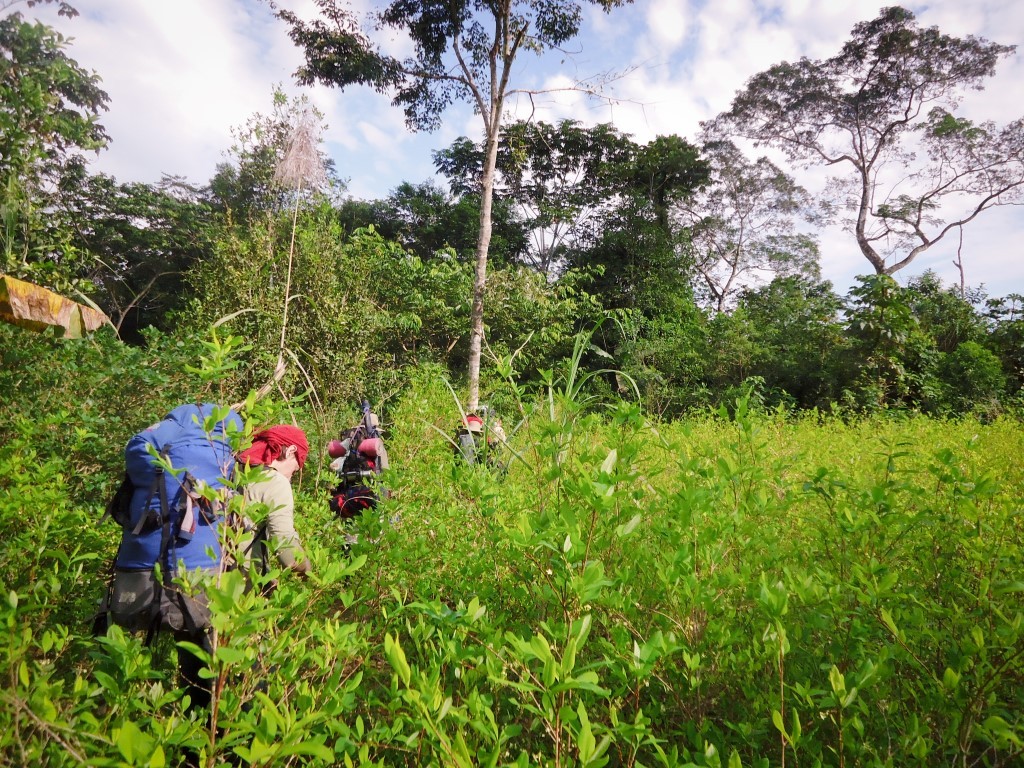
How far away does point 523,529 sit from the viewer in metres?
1.19

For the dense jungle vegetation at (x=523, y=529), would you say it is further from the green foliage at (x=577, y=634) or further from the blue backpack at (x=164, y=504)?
the blue backpack at (x=164, y=504)

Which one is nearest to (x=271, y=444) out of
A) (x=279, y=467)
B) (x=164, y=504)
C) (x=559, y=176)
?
(x=279, y=467)

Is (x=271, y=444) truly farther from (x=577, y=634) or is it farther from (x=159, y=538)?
(x=577, y=634)

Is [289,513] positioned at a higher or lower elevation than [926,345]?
lower

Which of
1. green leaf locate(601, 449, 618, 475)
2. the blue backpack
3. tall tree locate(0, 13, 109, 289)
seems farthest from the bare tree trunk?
green leaf locate(601, 449, 618, 475)

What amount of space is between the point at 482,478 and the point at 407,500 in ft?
2.06

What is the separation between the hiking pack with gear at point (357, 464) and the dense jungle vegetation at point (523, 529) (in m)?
0.18

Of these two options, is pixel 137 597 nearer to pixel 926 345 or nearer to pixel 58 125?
pixel 58 125

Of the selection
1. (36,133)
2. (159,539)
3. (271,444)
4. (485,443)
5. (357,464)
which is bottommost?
(357,464)

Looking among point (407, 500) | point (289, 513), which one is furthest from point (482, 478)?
point (289, 513)

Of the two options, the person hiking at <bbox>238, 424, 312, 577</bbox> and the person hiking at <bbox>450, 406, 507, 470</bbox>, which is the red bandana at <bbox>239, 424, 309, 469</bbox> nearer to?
the person hiking at <bbox>238, 424, 312, 577</bbox>

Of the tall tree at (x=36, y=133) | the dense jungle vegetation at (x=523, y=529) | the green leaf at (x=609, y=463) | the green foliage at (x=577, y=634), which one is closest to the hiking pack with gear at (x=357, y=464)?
the dense jungle vegetation at (x=523, y=529)

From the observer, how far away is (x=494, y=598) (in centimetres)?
161

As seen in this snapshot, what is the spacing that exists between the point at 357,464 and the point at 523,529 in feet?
8.68
